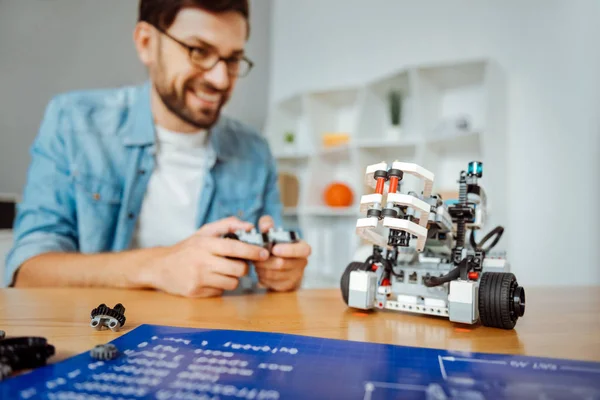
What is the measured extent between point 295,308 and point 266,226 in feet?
0.93

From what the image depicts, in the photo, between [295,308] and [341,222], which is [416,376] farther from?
[341,222]

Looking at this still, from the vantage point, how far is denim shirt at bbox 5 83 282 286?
3.30ft

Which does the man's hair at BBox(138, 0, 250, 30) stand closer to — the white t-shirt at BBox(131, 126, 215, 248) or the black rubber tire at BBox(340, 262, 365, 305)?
the white t-shirt at BBox(131, 126, 215, 248)

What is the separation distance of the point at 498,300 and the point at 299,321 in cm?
25

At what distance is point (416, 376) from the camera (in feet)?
1.10

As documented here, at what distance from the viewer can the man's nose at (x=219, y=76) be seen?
1335mm

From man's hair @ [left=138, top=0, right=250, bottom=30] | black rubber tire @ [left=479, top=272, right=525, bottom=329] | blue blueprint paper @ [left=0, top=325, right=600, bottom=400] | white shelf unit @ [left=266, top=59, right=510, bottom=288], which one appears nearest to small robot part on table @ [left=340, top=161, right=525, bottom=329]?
black rubber tire @ [left=479, top=272, right=525, bottom=329]

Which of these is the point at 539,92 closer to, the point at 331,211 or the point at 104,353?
the point at 331,211

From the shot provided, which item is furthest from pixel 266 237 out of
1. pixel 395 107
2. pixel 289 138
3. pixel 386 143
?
pixel 289 138

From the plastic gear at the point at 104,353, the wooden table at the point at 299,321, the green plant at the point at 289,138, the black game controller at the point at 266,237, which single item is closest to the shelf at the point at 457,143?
the green plant at the point at 289,138

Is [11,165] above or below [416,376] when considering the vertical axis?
above

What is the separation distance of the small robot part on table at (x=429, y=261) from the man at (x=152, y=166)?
0.22 metres

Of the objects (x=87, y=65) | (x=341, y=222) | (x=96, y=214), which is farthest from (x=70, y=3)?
(x=341, y=222)

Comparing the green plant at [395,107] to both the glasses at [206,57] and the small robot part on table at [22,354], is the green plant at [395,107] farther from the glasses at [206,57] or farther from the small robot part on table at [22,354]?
the small robot part on table at [22,354]
